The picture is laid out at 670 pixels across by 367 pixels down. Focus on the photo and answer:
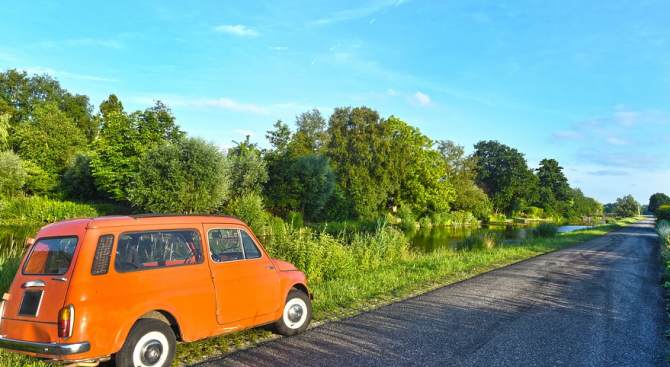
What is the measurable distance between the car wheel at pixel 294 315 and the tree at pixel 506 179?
88261 mm

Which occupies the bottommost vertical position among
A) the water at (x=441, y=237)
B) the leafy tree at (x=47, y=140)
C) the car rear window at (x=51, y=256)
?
the water at (x=441, y=237)

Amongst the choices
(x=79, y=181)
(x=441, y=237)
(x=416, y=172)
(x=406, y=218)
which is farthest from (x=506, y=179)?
(x=79, y=181)

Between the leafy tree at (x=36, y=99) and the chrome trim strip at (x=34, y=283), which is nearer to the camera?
the chrome trim strip at (x=34, y=283)

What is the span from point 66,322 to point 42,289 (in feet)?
1.99

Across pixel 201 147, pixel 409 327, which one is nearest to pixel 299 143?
pixel 201 147

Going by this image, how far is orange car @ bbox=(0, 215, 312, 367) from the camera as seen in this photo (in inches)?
161

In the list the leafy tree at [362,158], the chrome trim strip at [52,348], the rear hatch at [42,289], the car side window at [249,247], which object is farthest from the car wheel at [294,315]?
the leafy tree at [362,158]

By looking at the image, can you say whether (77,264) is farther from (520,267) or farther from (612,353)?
(520,267)

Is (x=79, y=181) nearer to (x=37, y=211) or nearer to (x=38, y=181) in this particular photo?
(x=38, y=181)

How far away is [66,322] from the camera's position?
3980 millimetres

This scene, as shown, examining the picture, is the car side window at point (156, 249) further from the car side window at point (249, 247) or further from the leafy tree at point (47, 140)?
the leafy tree at point (47, 140)

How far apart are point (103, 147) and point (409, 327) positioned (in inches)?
1696

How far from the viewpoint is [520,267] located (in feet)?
46.4

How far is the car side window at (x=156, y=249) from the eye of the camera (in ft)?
14.9
